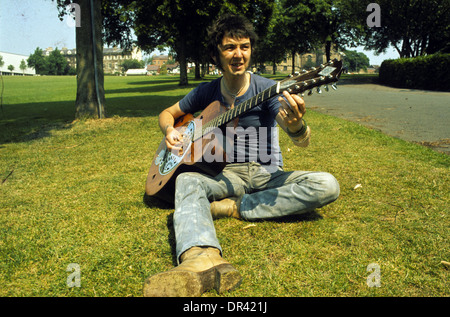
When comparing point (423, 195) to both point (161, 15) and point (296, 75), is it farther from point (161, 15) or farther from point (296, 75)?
point (161, 15)

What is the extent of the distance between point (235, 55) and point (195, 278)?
6.51 ft

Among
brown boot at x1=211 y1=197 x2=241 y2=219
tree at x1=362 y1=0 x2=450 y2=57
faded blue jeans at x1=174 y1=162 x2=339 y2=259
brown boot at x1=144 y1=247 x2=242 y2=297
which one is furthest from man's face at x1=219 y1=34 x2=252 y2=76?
tree at x1=362 y1=0 x2=450 y2=57

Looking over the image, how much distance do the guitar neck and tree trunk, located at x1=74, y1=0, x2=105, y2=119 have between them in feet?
24.5

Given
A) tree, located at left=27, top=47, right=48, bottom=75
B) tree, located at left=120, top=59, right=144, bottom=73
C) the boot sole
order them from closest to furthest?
the boot sole, tree, located at left=27, top=47, right=48, bottom=75, tree, located at left=120, top=59, right=144, bottom=73

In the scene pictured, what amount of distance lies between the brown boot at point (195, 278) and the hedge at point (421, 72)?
21237 millimetres

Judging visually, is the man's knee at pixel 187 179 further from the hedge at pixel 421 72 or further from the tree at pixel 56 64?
the tree at pixel 56 64

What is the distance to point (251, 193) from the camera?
10.7 ft

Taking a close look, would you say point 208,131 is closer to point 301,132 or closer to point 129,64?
point 301,132

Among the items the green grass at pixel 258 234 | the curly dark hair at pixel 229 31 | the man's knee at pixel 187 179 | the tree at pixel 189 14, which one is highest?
the tree at pixel 189 14

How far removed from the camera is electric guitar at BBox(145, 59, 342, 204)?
2.44 metres

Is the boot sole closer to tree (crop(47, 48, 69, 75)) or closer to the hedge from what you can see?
the hedge

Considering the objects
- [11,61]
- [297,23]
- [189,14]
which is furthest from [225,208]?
[297,23]

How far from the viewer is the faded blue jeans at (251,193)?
8.17 feet

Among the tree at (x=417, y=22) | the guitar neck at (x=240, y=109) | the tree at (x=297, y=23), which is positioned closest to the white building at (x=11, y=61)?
the guitar neck at (x=240, y=109)
